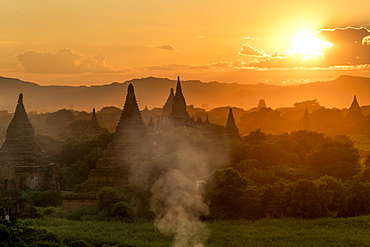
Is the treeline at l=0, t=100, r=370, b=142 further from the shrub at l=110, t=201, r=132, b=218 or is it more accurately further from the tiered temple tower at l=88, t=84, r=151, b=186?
the shrub at l=110, t=201, r=132, b=218

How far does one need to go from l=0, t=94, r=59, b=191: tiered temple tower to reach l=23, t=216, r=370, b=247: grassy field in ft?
39.8

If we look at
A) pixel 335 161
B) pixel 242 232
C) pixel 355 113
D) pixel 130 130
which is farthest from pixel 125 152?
pixel 355 113

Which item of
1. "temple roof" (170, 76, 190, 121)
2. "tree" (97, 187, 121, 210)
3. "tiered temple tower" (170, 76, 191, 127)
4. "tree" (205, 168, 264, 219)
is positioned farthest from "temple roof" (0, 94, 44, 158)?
"temple roof" (170, 76, 190, 121)

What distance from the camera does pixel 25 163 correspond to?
46.2 m

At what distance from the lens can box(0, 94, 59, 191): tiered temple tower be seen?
45625 millimetres

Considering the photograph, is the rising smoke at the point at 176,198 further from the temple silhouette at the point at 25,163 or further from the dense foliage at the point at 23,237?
the temple silhouette at the point at 25,163

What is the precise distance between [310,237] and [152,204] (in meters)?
9.37

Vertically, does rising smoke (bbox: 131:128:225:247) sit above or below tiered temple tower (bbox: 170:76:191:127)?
below

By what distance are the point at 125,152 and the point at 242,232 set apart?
14297 millimetres

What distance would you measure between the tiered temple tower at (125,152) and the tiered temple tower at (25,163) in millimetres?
4568

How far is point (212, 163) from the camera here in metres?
50.3

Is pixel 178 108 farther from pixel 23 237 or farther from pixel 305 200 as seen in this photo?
pixel 23 237

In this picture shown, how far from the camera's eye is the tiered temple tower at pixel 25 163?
45.6 metres

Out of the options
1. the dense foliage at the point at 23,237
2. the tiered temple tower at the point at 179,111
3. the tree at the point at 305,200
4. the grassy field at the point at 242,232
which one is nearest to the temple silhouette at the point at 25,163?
the grassy field at the point at 242,232
